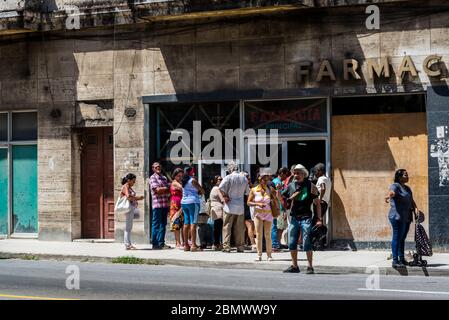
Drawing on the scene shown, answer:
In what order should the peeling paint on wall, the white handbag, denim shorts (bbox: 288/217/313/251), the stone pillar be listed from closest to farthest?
denim shorts (bbox: 288/217/313/251), the stone pillar, the white handbag, the peeling paint on wall

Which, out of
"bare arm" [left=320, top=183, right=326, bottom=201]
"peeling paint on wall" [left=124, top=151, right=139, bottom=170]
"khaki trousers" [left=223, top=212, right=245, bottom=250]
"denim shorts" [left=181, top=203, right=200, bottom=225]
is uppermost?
"peeling paint on wall" [left=124, top=151, right=139, bottom=170]

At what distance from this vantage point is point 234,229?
20.2 metres

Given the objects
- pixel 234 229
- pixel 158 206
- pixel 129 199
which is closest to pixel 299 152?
pixel 234 229

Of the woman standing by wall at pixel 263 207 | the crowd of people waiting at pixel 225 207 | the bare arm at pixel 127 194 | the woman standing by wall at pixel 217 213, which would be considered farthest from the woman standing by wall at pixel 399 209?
the bare arm at pixel 127 194

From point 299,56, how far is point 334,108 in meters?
1.35

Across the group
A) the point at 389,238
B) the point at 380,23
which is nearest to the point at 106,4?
the point at 380,23

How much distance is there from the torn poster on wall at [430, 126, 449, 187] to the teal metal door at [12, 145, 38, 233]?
10018 mm

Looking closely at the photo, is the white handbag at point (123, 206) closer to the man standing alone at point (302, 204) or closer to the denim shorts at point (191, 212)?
the denim shorts at point (191, 212)

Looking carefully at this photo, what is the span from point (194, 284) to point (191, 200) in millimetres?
5403

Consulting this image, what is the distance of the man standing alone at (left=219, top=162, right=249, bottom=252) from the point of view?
64.4 feet

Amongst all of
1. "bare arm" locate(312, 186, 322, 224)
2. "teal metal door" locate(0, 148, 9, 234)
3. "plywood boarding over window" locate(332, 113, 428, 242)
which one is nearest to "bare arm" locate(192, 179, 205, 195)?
"plywood boarding over window" locate(332, 113, 428, 242)

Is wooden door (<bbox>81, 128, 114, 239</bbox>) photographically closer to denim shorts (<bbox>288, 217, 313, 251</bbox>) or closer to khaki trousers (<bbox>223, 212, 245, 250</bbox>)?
khaki trousers (<bbox>223, 212, 245, 250</bbox>)

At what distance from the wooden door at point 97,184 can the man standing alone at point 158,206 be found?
240 centimetres
